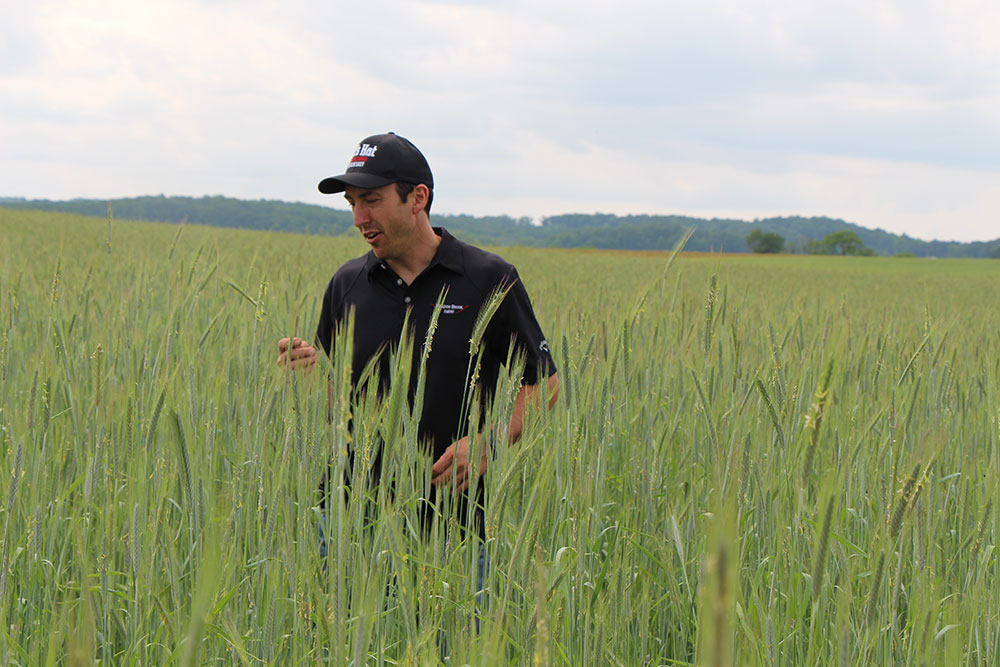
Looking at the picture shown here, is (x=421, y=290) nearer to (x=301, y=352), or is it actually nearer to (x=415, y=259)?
(x=415, y=259)

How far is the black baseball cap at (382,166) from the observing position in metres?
2.20

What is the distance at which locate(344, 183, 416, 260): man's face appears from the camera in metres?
2.23

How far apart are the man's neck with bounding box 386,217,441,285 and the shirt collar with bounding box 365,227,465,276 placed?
0.10 feet

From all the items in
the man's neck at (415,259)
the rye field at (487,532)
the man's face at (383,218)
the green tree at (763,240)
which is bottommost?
the rye field at (487,532)

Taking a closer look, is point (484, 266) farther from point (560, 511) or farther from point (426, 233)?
point (560, 511)

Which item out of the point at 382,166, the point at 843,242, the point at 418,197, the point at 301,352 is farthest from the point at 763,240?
the point at 301,352

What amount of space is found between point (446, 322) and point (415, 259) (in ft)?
0.76

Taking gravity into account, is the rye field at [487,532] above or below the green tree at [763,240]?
below

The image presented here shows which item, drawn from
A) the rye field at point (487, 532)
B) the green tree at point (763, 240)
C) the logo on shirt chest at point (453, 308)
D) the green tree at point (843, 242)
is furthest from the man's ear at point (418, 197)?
the green tree at point (843, 242)

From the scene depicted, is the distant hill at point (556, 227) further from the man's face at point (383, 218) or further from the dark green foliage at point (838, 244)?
the man's face at point (383, 218)

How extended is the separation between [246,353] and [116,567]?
740mm

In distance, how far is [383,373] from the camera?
2387 mm

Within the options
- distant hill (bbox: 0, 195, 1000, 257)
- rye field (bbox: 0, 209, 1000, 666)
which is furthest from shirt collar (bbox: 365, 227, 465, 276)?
distant hill (bbox: 0, 195, 1000, 257)

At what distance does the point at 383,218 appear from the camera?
2.25 meters
